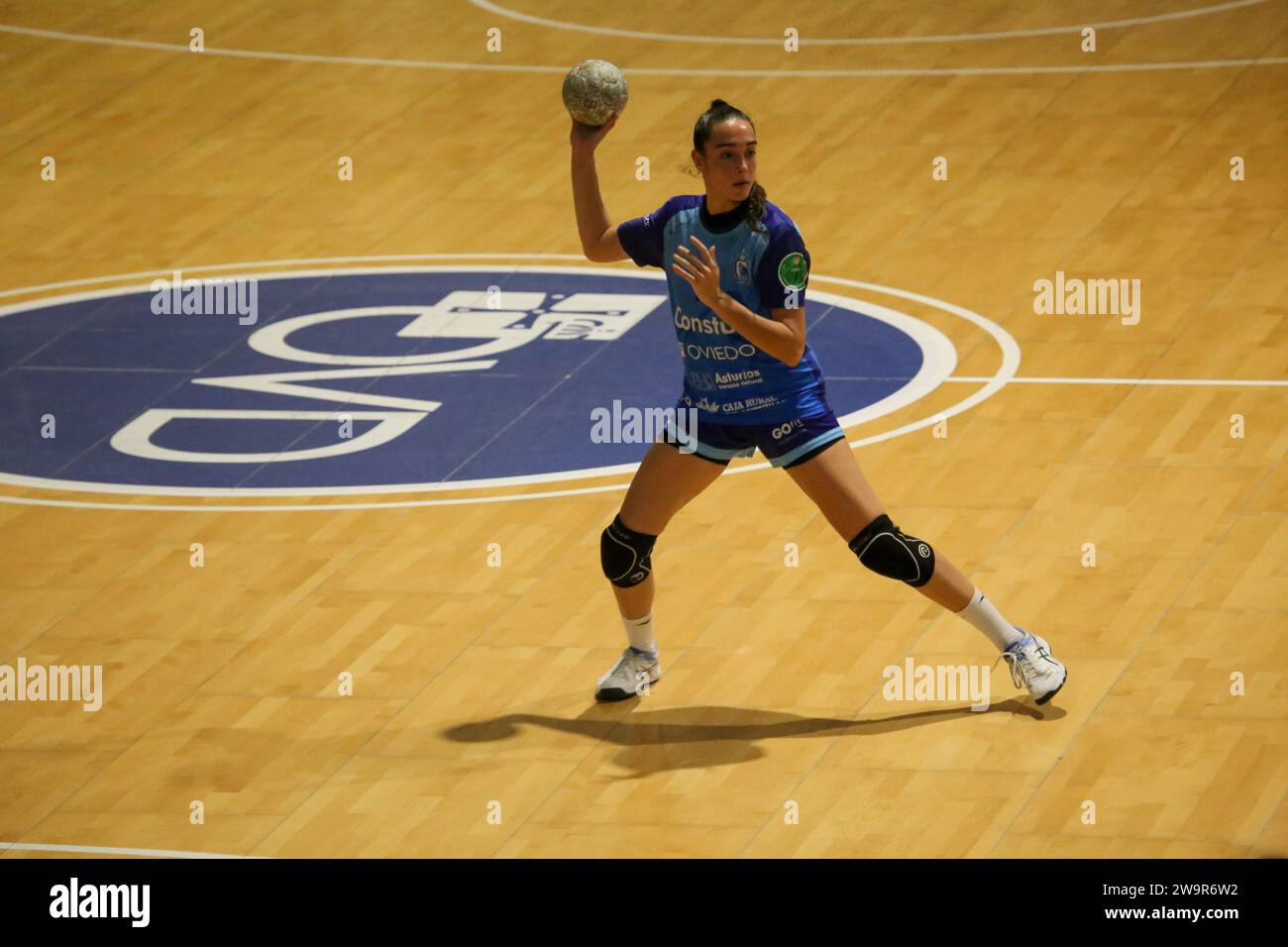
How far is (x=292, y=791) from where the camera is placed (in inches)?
344

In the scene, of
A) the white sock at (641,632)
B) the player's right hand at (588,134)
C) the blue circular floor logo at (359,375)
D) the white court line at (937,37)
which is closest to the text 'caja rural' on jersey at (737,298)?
the player's right hand at (588,134)

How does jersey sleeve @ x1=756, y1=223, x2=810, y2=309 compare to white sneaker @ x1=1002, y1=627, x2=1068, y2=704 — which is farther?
white sneaker @ x1=1002, y1=627, x2=1068, y2=704

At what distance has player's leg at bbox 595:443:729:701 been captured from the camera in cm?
898

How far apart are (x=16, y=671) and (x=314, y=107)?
362 inches

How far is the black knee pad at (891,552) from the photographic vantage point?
8.73 m

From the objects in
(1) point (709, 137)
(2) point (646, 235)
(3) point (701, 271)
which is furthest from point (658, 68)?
(3) point (701, 271)

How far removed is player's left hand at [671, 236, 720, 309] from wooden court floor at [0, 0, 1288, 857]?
1.82 m

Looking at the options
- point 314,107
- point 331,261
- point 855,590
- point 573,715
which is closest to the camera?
point 573,715

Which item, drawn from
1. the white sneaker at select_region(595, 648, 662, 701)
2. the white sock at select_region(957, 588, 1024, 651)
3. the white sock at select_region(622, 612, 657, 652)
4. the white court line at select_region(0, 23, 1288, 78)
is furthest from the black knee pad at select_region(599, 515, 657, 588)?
the white court line at select_region(0, 23, 1288, 78)

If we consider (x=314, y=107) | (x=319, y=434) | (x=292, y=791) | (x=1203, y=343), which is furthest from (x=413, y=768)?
(x=314, y=107)

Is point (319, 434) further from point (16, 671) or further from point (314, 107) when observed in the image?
point (314, 107)

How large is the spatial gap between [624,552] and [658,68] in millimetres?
10351

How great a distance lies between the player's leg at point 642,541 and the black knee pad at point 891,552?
631 mm

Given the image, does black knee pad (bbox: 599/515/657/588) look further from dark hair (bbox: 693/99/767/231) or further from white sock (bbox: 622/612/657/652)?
dark hair (bbox: 693/99/767/231)
